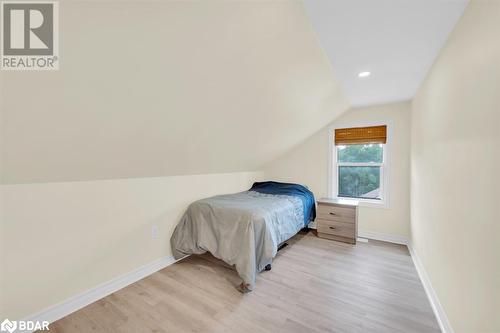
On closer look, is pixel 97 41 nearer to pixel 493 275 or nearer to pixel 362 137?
pixel 493 275

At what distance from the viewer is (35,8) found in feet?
2.85

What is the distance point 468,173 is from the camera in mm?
1201

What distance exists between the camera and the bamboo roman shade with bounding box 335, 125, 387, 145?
3271 mm

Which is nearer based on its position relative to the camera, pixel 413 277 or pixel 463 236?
pixel 463 236

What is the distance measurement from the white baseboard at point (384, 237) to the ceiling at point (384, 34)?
220 centimetres

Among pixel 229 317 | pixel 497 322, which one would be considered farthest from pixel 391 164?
pixel 229 317

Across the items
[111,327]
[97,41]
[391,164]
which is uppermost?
[97,41]

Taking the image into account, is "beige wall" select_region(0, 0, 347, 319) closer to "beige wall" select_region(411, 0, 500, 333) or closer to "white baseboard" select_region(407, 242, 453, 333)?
"beige wall" select_region(411, 0, 500, 333)

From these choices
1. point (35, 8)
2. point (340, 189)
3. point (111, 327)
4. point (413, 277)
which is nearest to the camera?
point (35, 8)

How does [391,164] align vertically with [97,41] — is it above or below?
below

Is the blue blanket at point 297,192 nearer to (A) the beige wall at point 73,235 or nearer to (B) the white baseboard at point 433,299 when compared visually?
(B) the white baseboard at point 433,299

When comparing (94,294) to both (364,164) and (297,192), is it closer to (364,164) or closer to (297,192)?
(297,192)

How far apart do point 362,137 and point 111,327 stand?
12.4ft

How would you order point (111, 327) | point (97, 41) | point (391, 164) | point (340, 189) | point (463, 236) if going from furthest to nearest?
1. point (340, 189)
2. point (391, 164)
3. point (111, 327)
4. point (463, 236)
5. point (97, 41)
